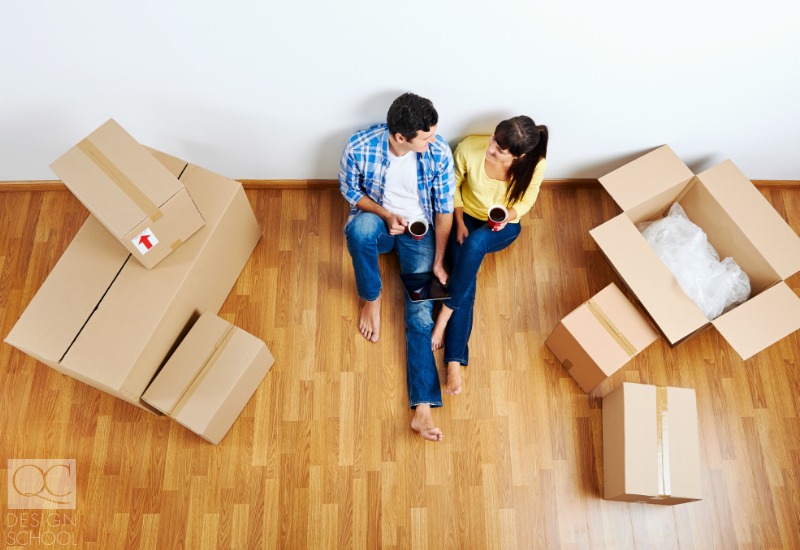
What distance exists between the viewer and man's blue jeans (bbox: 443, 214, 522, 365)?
6.58 feet

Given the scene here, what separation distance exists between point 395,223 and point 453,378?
583mm

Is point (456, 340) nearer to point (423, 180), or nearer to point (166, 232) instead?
point (423, 180)

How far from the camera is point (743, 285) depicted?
207 centimetres

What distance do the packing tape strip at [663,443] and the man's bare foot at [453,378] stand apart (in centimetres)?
65

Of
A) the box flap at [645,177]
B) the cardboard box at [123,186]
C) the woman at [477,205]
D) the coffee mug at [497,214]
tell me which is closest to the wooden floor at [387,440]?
the woman at [477,205]

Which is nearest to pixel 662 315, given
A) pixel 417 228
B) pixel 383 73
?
pixel 417 228

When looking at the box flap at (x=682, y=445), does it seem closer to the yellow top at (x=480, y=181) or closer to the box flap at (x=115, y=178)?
the yellow top at (x=480, y=181)

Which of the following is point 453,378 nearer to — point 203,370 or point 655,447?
point 655,447

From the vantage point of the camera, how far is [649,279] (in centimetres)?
199

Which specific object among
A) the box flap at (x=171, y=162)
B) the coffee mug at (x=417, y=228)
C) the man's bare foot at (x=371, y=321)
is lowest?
the man's bare foot at (x=371, y=321)

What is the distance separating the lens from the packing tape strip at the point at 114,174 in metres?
1.65

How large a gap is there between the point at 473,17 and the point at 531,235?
970mm

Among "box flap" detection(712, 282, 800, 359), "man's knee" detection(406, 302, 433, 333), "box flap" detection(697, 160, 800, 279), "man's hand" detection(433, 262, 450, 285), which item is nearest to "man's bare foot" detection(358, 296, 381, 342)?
"man's knee" detection(406, 302, 433, 333)

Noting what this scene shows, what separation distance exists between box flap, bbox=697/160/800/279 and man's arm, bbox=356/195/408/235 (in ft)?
3.47
